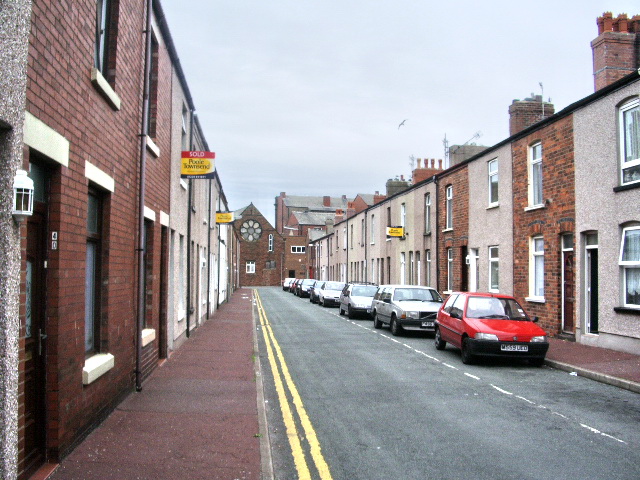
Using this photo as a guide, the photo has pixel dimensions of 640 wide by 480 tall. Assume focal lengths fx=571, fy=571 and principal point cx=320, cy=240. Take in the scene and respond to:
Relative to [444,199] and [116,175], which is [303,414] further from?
[444,199]

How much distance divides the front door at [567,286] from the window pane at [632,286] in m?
2.17

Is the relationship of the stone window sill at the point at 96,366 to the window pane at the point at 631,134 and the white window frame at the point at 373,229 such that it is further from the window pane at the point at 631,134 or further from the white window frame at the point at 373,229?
the white window frame at the point at 373,229

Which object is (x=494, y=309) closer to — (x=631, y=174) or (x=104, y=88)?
(x=631, y=174)

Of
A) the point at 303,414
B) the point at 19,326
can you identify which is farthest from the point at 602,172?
the point at 19,326

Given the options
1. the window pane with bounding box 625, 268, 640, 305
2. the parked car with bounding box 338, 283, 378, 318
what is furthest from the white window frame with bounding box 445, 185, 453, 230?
the window pane with bounding box 625, 268, 640, 305

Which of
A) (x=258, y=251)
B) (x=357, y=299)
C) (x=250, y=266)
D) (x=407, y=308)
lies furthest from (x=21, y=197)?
(x=250, y=266)

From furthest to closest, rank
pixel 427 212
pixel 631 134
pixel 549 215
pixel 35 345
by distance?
pixel 427 212
pixel 549 215
pixel 631 134
pixel 35 345

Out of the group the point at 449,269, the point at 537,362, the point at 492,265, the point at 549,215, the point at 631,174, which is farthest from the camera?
the point at 449,269

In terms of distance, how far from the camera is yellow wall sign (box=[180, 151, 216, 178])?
42.5ft

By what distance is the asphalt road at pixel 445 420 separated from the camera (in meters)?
5.54

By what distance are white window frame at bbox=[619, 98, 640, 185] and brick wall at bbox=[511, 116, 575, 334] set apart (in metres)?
1.97

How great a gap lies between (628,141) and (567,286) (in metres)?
4.29

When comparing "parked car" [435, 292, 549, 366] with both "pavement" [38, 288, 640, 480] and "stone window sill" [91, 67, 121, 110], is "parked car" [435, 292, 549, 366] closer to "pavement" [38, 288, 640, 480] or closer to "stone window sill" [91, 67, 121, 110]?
"pavement" [38, 288, 640, 480]

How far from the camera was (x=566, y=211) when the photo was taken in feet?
49.4
